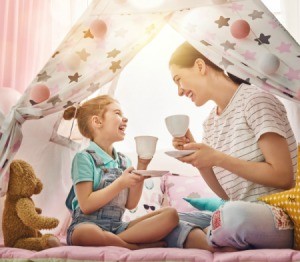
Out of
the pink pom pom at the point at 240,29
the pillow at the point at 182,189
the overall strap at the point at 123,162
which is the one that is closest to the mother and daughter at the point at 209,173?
the overall strap at the point at 123,162

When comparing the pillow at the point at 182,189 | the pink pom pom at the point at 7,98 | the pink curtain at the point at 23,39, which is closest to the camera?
the pink pom pom at the point at 7,98

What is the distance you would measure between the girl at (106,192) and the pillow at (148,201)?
345 millimetres

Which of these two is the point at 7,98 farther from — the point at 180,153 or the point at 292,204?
the point at 292,204

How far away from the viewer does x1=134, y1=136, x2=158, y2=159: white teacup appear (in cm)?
181

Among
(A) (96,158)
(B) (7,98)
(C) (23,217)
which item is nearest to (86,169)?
(A) (96,158)

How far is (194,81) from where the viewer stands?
2094 millimetres

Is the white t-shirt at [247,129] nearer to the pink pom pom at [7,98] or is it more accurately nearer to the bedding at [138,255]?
the bedding at [138,255]

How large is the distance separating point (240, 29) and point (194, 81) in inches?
11.9

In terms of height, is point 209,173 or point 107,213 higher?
point 209,173

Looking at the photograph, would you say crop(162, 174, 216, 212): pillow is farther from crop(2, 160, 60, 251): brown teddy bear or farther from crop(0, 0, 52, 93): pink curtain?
crop(0, 0, 52, 93): pink curtain

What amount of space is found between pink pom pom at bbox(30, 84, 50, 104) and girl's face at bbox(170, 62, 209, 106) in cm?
53

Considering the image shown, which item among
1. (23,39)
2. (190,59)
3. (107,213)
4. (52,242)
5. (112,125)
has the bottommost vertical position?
(52,242)

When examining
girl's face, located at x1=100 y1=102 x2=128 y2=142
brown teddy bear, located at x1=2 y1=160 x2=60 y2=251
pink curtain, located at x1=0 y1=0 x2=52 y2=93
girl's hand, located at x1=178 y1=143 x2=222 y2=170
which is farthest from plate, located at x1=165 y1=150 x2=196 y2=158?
pink curtain, located at x1=0 y1=0 x2=52 y2=93

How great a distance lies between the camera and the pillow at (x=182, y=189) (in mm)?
2406
